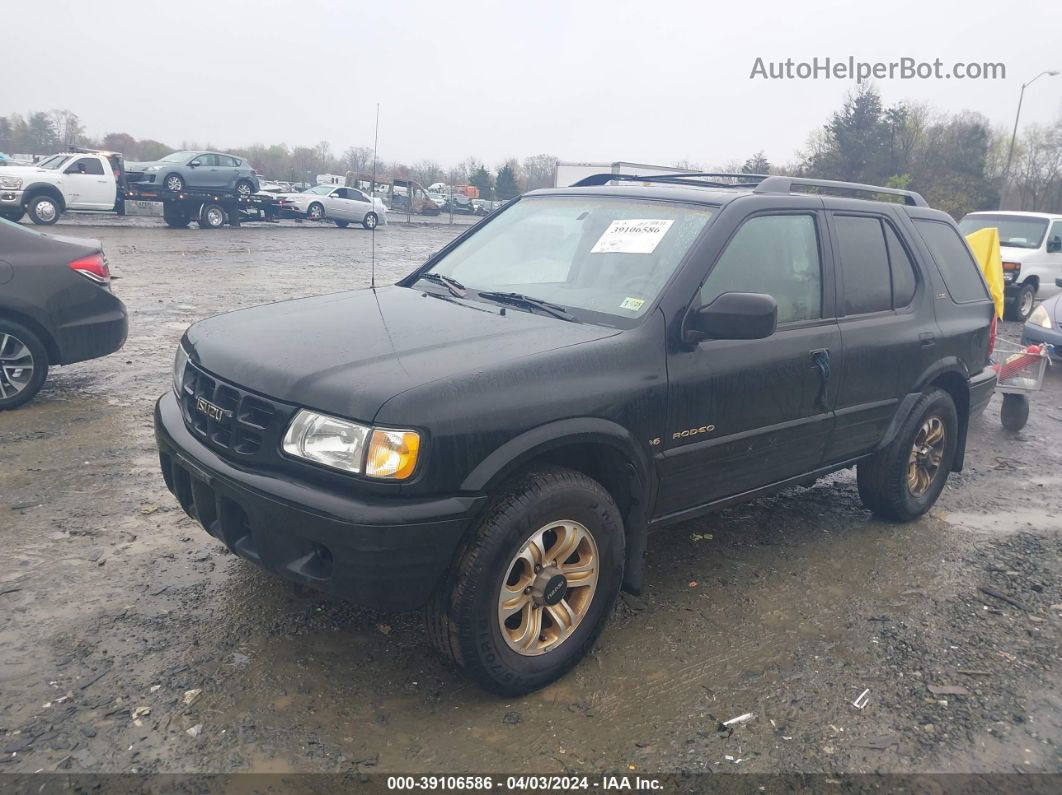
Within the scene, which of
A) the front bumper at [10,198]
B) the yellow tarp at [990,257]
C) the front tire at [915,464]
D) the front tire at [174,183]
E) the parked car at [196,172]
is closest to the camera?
the front tire at [915,464]

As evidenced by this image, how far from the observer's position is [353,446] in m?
2.65

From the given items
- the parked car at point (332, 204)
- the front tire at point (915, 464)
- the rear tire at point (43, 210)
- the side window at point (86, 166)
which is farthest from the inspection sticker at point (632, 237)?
the parked car at point (332, 204)

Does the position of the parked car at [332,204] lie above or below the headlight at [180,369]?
above

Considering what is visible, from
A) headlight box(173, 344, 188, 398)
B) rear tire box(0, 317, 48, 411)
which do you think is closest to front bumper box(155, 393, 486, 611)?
headlight box(173, 344, 188, 398)

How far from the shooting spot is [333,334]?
127 inches

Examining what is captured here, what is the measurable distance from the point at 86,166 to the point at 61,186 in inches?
38.7

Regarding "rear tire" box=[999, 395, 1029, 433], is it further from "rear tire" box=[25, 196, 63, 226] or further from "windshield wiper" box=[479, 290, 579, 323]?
"rear tire" box=[25, 196, 63, 226]

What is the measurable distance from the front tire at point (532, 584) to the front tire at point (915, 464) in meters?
2.20

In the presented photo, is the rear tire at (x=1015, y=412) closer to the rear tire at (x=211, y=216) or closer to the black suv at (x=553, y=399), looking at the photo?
the black suv at (x=553, y=399)

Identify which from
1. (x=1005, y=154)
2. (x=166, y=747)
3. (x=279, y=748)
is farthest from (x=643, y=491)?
(x=1005, y=154)

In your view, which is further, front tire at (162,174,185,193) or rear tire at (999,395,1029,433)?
front tire at (162,174,185,193)

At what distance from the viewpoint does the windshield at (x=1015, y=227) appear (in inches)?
568

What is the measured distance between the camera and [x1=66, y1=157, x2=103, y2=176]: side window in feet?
73.6

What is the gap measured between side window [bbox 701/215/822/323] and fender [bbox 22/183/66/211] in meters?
22.3
